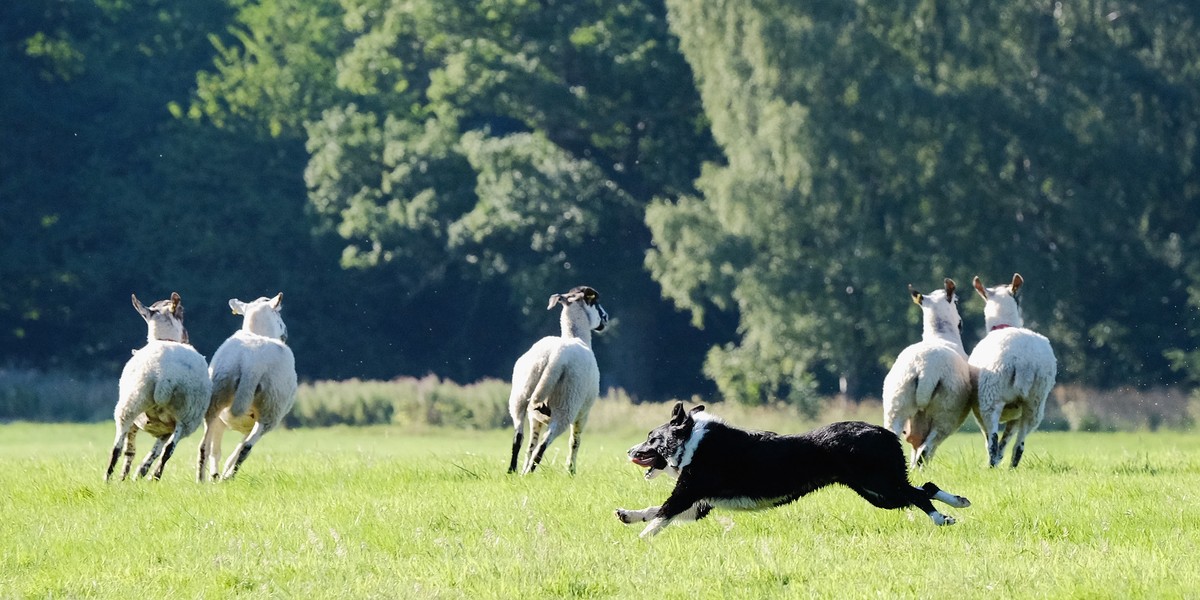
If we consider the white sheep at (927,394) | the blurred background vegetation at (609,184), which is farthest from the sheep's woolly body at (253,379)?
the blurred background vegetation at (609,184)

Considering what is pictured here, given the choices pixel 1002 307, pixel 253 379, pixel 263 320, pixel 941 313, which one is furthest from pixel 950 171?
pixel 253 379

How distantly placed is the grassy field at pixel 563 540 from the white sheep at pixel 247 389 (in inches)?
18.2

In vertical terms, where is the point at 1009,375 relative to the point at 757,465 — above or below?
above

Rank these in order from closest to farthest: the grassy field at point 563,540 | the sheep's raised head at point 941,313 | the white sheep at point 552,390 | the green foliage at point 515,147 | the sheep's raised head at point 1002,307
→ the grassy field at point 563,540 → the white sheep at point 552,390 → the sheep's raised head at point 941,313 → the sheep's raised head at point 1002,307 → the green foliage at point 515,147

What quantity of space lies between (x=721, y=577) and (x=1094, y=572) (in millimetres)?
1970

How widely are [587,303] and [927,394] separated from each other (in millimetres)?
3502

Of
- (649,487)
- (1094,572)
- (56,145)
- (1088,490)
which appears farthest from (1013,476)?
(56,145)

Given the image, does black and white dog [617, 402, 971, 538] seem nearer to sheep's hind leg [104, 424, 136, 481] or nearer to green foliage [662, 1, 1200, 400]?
sheep's hind leg [104, 424, 136, 481]

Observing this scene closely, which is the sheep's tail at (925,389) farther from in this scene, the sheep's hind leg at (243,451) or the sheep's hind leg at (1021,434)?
the sheep's hind leg at (243,451)

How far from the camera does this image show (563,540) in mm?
10898

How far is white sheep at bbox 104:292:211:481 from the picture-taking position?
14.8m

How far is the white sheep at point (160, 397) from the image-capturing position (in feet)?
48.5

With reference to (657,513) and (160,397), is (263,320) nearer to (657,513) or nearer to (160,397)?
(160,397)

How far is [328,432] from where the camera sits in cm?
3525
